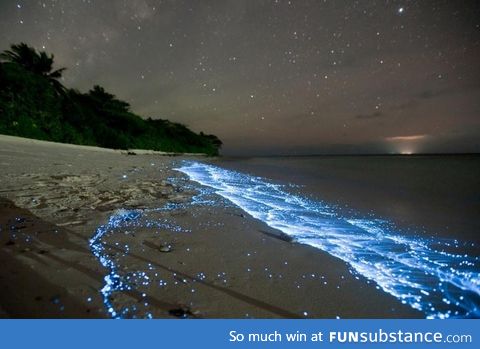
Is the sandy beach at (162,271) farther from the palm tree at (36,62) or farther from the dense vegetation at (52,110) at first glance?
the palm tree at (36,62)

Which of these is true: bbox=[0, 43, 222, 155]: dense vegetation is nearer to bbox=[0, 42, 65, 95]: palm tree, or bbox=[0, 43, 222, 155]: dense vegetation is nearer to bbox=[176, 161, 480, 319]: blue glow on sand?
bbox=[0, 42, 65, 95]: palm tree

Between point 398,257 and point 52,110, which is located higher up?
point 52,110

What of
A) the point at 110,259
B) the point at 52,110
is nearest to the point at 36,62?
the point at 52,110

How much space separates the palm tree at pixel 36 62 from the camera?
75.0ft

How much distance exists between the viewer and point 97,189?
441 cm

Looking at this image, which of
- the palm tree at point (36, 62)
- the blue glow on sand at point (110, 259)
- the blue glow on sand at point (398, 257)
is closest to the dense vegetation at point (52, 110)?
the palm tree at point (36, 62)

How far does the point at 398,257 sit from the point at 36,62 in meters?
31.5

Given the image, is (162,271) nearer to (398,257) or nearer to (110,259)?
(110,259)

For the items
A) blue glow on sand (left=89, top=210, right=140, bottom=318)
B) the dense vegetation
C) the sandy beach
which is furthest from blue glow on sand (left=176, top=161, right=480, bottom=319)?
the dense vegetation

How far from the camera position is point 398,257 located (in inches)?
97.0

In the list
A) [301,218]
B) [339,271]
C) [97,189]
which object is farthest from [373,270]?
[97,189]

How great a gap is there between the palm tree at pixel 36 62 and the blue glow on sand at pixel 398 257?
2837 centimetres

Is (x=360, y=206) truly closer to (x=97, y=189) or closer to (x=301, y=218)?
(x=301, y=218)

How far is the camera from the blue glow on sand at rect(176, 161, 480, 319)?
5.74 feet
